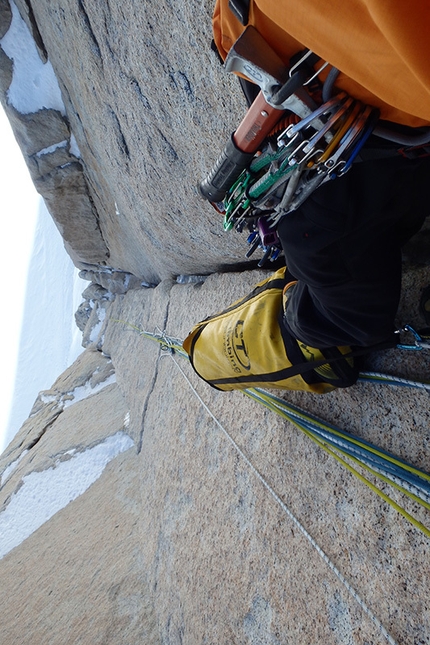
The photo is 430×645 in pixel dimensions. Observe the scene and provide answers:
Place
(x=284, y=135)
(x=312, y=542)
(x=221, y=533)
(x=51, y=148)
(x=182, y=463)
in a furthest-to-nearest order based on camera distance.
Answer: (x=51, y=148) < (x=182, y=463) < (x=221, y=533) < (x=312, y=542) < (x=284, y=135)

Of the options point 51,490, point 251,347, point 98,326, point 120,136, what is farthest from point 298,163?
point 98,326

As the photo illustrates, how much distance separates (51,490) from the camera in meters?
3.71

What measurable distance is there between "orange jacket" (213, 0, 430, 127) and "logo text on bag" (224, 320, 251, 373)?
43.2 inches

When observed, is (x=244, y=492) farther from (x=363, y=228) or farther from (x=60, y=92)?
(x=60, y=92)

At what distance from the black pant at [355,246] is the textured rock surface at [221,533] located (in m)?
0.28

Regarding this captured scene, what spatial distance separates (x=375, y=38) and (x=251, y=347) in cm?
114

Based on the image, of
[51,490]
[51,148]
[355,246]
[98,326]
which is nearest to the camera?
[355,246]

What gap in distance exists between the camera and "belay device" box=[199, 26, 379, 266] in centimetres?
68

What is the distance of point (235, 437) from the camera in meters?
1.89

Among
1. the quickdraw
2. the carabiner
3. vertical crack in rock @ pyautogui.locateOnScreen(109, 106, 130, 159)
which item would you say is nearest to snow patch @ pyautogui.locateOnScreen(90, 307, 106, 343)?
vertical crack in rock @ pyautogui.locateOnScreen(109, 106, 130, 159)

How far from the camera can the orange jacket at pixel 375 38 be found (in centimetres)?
42

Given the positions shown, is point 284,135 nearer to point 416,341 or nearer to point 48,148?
point 416,341

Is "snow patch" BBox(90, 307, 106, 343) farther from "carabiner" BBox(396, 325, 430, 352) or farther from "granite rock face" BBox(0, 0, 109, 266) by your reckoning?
"carabiner" BBox(396, 325, 430, 352)

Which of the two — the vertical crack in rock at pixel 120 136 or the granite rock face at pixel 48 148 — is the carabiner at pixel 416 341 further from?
the granite rock face at pixel 48 148
